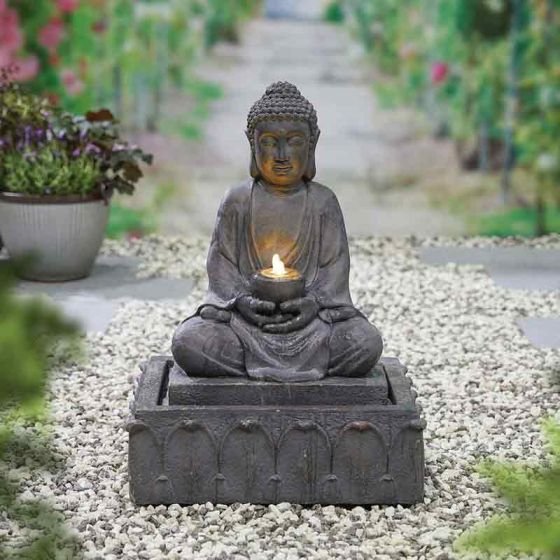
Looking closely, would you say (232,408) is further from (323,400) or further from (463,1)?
(463,1)

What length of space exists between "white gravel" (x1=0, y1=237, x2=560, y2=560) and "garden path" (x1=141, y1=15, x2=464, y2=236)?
3.29 ft

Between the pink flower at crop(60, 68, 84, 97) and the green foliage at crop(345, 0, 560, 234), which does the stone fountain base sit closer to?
the green foliage at crop(345, 0, 560, 234)

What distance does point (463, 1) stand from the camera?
7258 mm

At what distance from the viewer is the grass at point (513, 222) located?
729 centimetres

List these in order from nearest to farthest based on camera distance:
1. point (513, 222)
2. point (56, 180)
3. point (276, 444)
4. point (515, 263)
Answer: point (276, 444) → point (56, 180) → point (515, 263) → point (513, 222)

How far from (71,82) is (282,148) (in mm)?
4573

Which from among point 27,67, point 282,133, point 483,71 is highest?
point 282,133

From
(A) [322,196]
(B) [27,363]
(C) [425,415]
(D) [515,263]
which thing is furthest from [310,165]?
(D) [515,263]

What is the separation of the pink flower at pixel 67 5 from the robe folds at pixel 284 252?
447 cm

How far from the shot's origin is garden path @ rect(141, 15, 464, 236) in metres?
7.32

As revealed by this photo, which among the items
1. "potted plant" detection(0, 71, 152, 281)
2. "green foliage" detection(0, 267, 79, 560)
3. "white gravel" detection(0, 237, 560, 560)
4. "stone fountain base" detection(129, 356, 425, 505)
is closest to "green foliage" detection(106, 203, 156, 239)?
"white gravel" detection(0, 237, 560, 560)

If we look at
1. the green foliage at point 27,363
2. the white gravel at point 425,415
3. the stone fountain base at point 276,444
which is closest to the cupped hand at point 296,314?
the stone fountain base at point 276,444

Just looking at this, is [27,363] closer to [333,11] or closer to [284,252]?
[284,252]

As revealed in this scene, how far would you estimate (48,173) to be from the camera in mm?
5758
